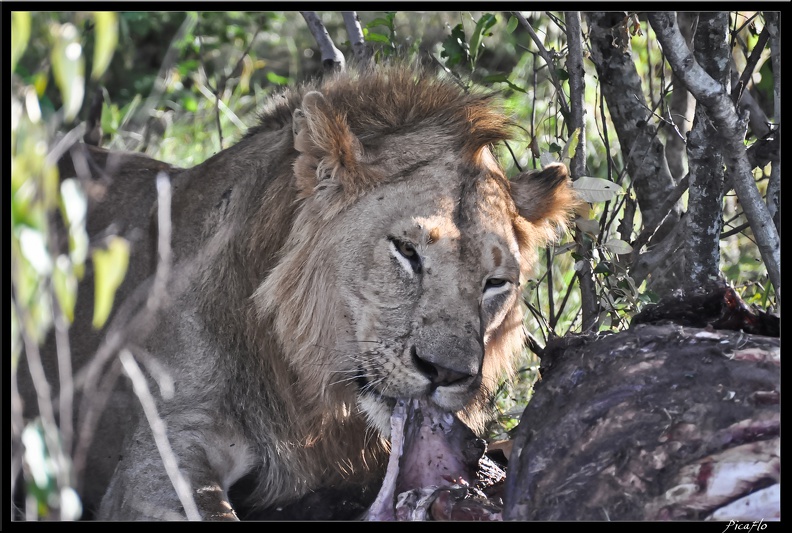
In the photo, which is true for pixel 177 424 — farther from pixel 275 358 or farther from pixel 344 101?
pixel 344 101

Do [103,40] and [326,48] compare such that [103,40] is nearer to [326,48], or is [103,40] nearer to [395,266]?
[395,266]

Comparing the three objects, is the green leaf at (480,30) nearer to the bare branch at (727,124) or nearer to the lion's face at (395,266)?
the lion's face at (395,266)

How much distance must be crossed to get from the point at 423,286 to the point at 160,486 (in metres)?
1.08

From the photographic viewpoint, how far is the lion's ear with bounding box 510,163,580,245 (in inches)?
152

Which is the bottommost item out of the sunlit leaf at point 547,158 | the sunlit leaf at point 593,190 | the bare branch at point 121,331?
the bare branch at point 121,331

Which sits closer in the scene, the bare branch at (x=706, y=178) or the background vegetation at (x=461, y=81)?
the background vegetation at (x=461, y=81)

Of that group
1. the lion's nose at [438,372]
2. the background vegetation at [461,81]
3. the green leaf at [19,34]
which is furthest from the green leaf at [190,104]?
the green leaf at [19,34]

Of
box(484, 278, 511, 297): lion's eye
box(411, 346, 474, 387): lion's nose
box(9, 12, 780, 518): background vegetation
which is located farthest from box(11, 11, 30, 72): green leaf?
box(484, 278, 511, 297): lion's eye

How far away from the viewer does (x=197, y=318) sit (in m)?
3.68

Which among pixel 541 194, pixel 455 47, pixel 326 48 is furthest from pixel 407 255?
pixel 326 48

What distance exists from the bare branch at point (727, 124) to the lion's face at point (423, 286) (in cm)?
79

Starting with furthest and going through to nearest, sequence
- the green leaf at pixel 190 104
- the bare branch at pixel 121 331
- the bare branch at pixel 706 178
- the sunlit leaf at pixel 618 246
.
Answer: the green leaf at pixel 190 104 → the sunlit leaf at pixel 618 246 → the bare branch at pixel 706 178 → the bare branch at pixel 121 331

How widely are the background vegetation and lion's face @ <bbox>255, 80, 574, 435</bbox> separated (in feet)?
1.50

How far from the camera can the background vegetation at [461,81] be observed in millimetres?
2348
